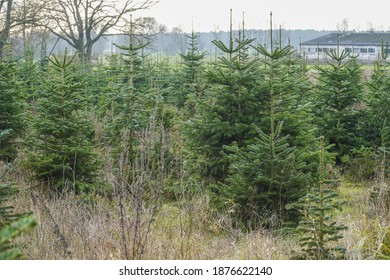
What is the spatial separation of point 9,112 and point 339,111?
6942mm

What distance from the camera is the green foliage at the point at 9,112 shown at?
8797mm

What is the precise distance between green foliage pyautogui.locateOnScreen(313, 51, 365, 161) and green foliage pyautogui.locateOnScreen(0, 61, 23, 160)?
6157mm

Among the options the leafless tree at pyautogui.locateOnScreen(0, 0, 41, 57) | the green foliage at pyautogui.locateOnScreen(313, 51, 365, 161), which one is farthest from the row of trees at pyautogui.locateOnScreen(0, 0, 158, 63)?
the green foliage at pyautogui.locateOnScreen(313, 51, 365, 161)

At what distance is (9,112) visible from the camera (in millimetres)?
9070

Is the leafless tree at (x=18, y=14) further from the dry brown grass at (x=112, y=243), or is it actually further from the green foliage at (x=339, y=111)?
the dry brown grass at (x=112, y=243)

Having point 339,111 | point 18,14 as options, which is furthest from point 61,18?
point 339,111

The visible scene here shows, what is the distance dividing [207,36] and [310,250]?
66435 millimetres

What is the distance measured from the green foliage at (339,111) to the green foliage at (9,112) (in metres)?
6.16

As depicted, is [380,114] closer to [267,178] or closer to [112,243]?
[267,178]

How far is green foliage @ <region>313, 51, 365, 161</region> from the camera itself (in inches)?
458

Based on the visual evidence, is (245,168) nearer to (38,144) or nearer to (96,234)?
(96,234)

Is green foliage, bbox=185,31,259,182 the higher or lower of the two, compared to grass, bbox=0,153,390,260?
higher

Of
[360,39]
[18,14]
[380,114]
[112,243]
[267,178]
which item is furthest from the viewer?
[360,39]

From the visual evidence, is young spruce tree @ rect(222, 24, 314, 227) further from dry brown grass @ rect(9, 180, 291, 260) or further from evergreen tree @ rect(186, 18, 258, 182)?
dry brown grass @ rect(9, 180, 291, 260)
